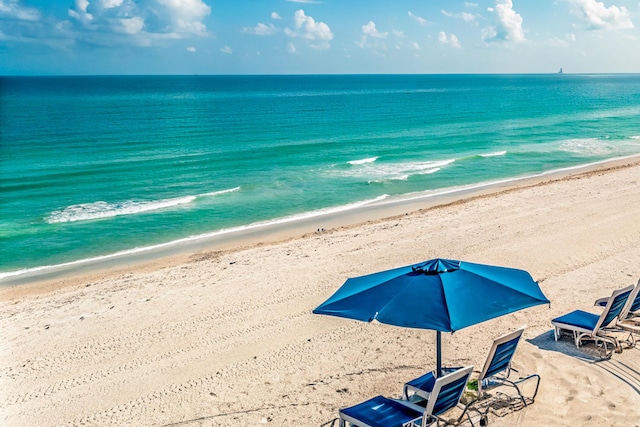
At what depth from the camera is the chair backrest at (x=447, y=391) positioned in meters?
5.83

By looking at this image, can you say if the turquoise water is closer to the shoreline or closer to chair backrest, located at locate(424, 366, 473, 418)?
the shoreline

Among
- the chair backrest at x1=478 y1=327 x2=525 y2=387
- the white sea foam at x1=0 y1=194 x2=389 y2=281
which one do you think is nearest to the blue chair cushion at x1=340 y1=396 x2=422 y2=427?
the chair backrest at x1=478 y1=327 x2=525 y2=387

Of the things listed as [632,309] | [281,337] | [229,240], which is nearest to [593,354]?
[632,309]

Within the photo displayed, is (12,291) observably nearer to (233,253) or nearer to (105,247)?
(105,247)

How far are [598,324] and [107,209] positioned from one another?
62.9ft

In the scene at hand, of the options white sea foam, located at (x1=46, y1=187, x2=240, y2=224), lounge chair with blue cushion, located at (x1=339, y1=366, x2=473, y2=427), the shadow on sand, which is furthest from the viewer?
white sea foam, located at (x1=46, y1=187, x2=240, y2=224)

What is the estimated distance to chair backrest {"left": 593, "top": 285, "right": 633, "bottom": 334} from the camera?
7.90 meters

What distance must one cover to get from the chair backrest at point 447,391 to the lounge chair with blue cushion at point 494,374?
316mm

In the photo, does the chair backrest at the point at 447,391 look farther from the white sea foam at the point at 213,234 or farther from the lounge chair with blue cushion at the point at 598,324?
the white sea foam at the point at 213,234

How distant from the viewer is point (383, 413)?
615 centimetres

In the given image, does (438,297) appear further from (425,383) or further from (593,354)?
(593,354)

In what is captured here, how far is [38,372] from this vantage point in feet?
30.1

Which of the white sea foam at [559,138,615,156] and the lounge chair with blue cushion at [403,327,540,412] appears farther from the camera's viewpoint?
the white sea foam at [559,138,615,156]

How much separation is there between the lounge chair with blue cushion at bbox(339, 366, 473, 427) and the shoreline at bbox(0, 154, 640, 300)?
35.6 ft
